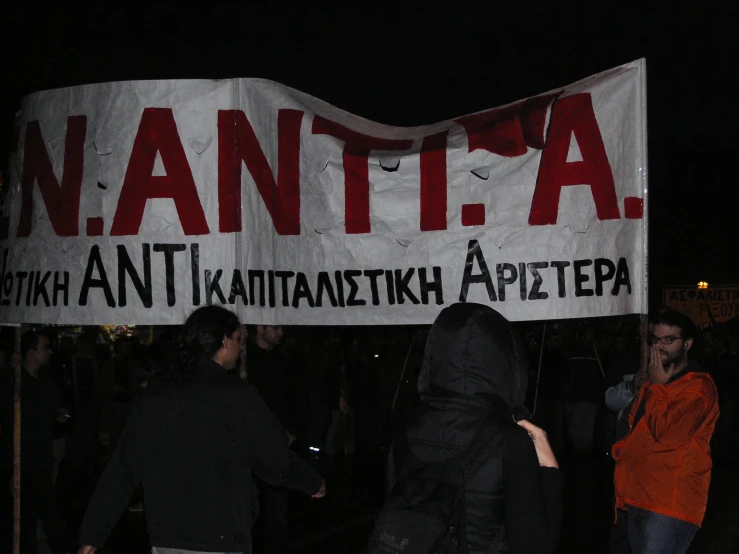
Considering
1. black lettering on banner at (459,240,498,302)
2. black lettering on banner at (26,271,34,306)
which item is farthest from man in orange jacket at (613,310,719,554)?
black lettering on banner at (26,271,34,306)

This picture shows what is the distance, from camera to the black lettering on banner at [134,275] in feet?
17.5

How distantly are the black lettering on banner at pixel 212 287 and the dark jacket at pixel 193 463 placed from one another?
56.5 inches

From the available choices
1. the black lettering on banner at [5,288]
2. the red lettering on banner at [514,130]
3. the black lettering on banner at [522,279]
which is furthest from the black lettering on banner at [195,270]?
the black lettering on banner at [522,279]

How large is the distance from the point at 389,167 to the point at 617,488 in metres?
2.26

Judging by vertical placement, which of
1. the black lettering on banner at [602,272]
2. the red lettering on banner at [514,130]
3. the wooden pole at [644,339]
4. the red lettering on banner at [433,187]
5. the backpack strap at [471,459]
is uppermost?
the red lettering on banner at [514,130]

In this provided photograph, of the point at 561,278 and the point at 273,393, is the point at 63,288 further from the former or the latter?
the point at 561,278

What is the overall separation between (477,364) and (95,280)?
323cm

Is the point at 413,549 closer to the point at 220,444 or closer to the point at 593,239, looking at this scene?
the point at 220,444

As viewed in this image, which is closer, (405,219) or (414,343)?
(405,219)

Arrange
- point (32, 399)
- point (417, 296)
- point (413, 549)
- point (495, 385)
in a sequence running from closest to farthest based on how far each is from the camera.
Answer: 1. point (413, 549)
2. point (495, 385)
3. point (417, 296)
4. point (32, 399)

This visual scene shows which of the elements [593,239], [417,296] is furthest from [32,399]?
[593,239]

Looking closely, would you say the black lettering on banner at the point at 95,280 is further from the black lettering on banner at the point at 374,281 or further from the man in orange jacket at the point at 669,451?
the man in orange jacket at the point at 669,451

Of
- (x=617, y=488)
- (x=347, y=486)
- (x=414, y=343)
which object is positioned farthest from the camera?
(x=414, y=343)

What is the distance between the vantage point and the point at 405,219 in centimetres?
546
